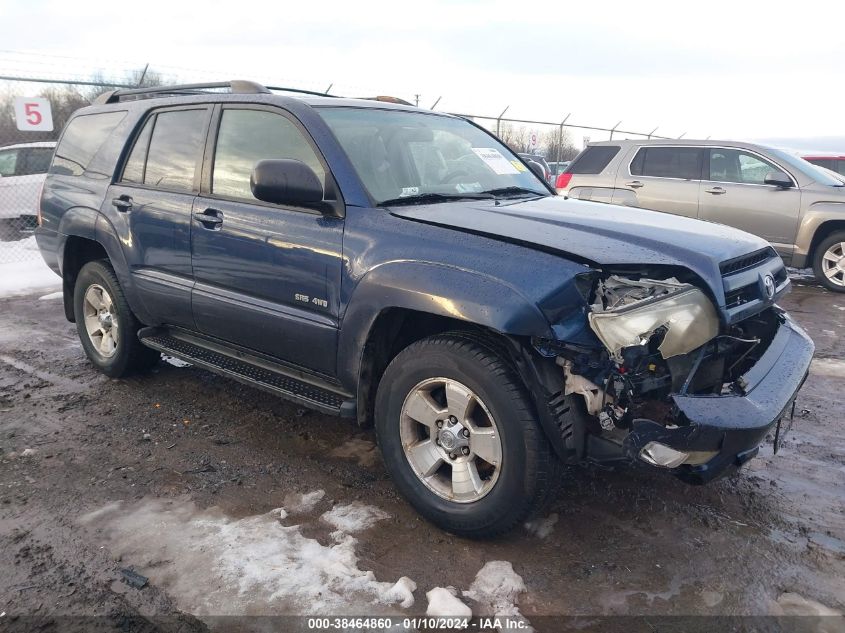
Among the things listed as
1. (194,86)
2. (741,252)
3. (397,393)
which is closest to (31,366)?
(194,86)

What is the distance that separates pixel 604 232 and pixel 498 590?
153 centimetres

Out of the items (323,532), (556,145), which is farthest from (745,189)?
(556,145)

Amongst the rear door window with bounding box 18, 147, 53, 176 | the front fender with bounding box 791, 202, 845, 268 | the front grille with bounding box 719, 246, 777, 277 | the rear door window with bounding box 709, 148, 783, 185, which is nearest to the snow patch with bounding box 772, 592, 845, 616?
the front grille with bounding box 719, 246, 777, 277

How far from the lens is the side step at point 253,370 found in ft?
10.7

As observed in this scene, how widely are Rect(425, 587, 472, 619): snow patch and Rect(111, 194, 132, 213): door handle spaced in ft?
10.1

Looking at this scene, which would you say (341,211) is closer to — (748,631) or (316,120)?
(316,120)

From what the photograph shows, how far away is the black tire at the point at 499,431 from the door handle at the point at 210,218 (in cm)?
139

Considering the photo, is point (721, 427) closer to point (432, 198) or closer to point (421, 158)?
point (432, 198)

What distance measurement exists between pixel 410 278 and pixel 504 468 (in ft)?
2.85

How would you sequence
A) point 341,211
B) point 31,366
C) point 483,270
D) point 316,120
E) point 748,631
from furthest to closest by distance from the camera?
point 31,366
point 316,120
point 341,211
point 483,270
point 748,631

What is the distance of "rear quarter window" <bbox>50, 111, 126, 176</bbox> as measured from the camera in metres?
4.66

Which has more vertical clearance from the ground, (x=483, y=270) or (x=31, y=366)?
(x=483, y=270)

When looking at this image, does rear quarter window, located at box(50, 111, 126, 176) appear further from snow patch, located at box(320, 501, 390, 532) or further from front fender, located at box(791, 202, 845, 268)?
front fender, located at box(791, 202, 845, 268)

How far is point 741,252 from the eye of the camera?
295 cm
